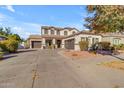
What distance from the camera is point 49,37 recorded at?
5250 centimetres

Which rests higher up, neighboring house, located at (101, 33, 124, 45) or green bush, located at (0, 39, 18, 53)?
neighboring house, located at (101, 33, 124, 45)

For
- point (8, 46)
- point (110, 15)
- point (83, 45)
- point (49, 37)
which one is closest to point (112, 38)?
point (83, 45)

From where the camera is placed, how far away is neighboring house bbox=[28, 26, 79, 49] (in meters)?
52.4

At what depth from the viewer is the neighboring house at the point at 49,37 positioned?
172ft

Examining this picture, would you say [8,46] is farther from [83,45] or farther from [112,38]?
[112,38]

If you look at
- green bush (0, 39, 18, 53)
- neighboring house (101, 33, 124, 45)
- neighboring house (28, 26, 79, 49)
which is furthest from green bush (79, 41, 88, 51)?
neighboring house (28, 26, 79, 49)

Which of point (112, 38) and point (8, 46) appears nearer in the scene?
point (8, 46)

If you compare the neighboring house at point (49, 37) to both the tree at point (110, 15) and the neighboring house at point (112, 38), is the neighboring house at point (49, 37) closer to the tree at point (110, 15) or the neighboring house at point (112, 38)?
the neighboring house at point (112, 38)

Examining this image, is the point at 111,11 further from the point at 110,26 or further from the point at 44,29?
the point at 44,29

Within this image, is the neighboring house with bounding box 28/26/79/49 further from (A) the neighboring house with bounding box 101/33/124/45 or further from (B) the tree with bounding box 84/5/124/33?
(B) the tree with bounding box 84/5/124/33

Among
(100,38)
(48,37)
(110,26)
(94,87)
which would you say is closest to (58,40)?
(48,37)

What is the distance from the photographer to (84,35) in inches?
1478

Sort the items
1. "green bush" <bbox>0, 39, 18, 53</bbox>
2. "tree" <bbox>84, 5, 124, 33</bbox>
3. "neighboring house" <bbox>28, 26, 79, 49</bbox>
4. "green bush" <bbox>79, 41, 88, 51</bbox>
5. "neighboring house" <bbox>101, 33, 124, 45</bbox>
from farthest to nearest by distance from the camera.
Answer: "neighboring house" <bbox>28, 26, 79, 49</bbox>
"neighboring house" <bbox>101, 33, 124, 45</bbox>
"green bush" <bbox>79, 41, 88, 51</bbox>
"green bush" <bbox>0, 39, 18, 53</bbox>
"tree" <bbox>84, 5, 124, 33</bbox>
